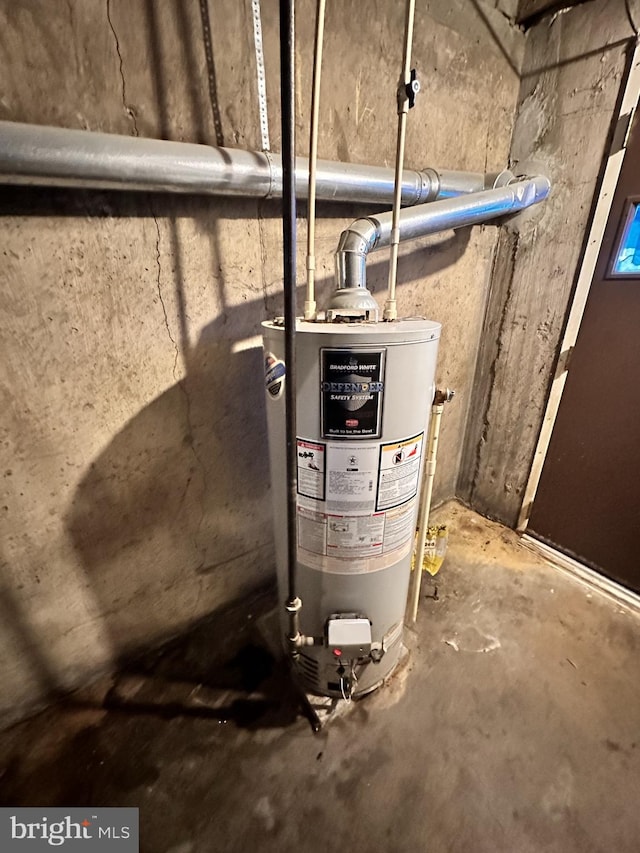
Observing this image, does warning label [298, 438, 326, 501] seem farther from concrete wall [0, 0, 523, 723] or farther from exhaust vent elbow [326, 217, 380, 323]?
concrete wall [0, 0, 523, 723]

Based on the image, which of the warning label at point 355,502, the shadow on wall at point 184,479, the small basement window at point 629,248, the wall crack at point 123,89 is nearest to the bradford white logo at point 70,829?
the shadow on wall at point 184,479

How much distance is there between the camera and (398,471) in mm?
891

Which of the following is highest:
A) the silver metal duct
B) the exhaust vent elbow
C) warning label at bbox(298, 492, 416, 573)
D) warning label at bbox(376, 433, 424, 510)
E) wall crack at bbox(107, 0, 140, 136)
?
wall crack at bbox(107, 0, 140, 136)

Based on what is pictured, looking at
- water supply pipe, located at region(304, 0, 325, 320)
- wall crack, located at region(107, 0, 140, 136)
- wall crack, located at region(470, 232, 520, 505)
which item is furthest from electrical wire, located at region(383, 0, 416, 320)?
wall crack, located at region(470, 232, 520, 505)

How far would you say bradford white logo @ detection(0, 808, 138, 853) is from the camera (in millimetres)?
902

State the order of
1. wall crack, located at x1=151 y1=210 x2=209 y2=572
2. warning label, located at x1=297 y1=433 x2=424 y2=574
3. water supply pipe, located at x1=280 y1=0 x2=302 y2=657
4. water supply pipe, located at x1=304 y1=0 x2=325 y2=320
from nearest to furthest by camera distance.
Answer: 1. water supply pipe, located at x1=280 y1=0 x2=302 y2=657
2. water supply pipe, located at x1=304 y1=0 x2=325 y2=320
3. warning label, located at x1=297 y1=433 x2=424 y2=574
4. wall crack, located at x1=151 y1=210 x2=209 y2=572

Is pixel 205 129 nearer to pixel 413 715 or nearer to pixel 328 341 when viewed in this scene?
pixel 328 341

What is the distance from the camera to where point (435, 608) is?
154cm

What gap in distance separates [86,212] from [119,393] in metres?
0.45

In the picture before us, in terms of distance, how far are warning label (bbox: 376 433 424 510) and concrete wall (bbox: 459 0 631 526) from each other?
1.14 m

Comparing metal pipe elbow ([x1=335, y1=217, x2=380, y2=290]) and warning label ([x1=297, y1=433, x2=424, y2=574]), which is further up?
metal pipe elbow ([x1=335, y1=217, x2=380, y2=290])

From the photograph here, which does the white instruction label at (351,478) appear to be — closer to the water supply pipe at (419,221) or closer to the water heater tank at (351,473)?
the water heater tank at (351,473)

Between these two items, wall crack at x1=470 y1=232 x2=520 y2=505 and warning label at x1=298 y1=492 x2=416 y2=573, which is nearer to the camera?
warning label at x1=298 y1=492 x2=416 y2=573

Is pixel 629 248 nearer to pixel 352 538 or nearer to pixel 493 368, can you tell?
pixel 493 368
